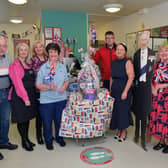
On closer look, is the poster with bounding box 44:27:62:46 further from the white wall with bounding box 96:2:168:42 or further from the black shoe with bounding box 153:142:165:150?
the black shoe with bounding box 153:142:165:150

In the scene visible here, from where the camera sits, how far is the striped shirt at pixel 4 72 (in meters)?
2.14

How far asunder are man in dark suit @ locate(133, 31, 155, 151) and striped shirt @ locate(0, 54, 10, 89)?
1.55 m

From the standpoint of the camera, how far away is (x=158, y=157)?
2223 millimetres

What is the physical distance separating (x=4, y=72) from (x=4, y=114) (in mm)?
541

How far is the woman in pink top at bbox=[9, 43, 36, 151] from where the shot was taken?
84.4 inches

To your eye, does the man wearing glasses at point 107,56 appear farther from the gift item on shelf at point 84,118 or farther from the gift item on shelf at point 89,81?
the gift item on shelf at point 84,118

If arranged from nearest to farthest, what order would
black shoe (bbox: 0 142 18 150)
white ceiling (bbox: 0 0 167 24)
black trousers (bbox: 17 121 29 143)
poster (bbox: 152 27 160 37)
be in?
1. black trousers (bbox: 17 121 29 143)
2. black shoe (bbox: 0 142 18 150)
3. white ceiling (bbox: 0 0 167 24)
4. poster (bbox: 152 27 160 37)

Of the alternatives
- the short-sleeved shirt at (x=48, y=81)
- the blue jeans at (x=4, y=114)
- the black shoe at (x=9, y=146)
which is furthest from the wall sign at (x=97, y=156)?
the blue jeans at (x=4, y=114)

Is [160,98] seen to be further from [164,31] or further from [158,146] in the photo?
[164,31]

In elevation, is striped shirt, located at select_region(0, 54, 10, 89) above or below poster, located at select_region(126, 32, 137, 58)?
below

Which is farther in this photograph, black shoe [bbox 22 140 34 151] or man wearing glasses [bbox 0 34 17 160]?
black shoe [bbox 22 140 34 151]

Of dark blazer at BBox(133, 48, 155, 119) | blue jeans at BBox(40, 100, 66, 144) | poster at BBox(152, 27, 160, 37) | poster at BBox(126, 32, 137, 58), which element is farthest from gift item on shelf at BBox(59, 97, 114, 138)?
poster at BBox(126, 32, 137, 58)

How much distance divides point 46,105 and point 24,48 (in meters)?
0.73

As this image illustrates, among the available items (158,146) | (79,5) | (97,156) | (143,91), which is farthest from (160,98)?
(79,5)
